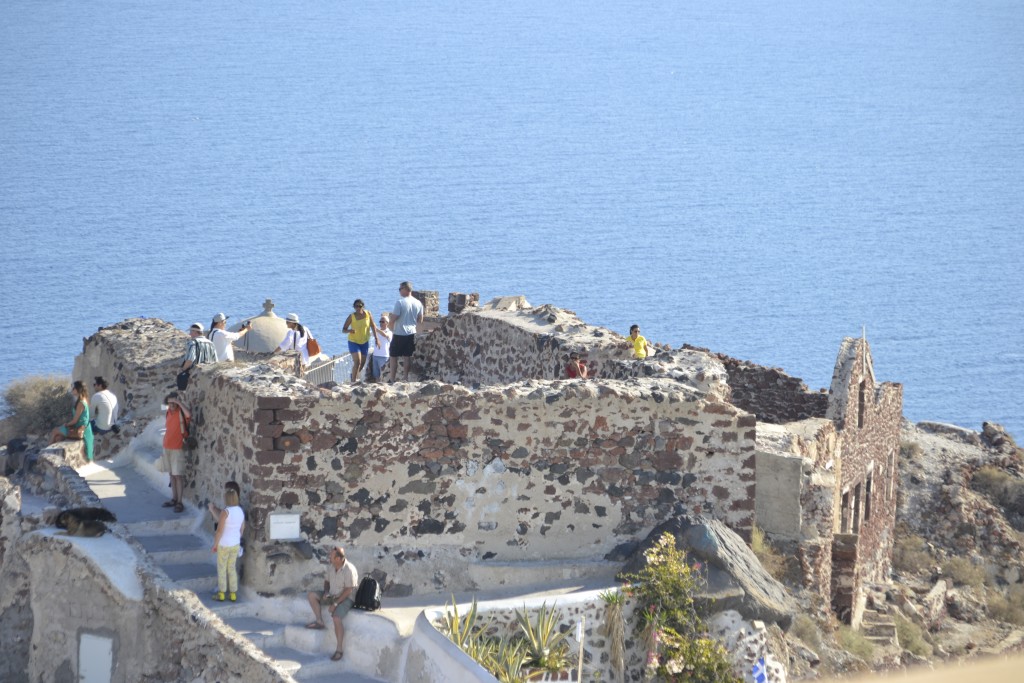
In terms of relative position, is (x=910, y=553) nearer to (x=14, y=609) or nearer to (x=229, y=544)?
(x=14, y=609)

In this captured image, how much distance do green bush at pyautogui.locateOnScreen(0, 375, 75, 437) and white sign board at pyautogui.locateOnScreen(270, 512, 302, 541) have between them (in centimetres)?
1917

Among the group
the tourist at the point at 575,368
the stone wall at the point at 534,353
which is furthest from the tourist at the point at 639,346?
the tourist at the point at 575,368

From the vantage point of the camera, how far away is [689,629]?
16797 millimetres

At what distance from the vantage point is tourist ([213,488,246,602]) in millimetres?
16422

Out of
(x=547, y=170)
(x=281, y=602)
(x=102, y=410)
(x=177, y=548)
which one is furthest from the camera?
(x=547, y=170)

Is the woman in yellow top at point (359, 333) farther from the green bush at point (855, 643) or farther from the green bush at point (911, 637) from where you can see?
the green bush at point (911, 637)

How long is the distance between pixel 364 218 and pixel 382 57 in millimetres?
30529

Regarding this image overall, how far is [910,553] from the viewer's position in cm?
3244

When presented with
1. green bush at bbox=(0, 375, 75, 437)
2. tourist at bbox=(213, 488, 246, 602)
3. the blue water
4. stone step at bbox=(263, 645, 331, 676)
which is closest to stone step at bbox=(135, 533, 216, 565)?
tourist at bbox=(213, 488, 246, 602)

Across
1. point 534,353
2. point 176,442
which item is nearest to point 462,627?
point 176,442

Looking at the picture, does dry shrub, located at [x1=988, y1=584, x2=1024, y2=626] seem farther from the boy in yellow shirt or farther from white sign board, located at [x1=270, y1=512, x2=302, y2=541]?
white sign board, located at [x1=270, y1=512, x2=302, y2=541]

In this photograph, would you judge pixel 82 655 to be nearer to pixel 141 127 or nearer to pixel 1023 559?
pixel 1023 559

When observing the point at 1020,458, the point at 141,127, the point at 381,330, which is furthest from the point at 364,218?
the point at 381,330

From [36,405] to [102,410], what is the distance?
15.9 m
